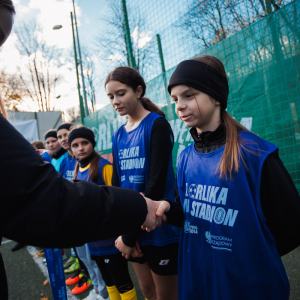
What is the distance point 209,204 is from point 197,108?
20.4 inches

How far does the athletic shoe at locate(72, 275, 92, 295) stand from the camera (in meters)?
2.80

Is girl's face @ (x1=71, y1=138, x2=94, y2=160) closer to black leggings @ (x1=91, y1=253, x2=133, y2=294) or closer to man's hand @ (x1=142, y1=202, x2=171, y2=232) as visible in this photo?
black leggings @ (x1=91, y1=253, x2=133, y2=294)

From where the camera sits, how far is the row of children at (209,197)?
992mm

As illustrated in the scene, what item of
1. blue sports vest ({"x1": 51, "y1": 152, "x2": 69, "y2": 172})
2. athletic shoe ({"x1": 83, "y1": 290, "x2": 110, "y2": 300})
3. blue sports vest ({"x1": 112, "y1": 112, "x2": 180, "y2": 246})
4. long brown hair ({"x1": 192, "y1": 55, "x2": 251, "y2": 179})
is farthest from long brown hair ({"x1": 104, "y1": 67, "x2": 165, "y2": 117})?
athletic shoe ({"x1": 83, "y1": 290, "x2": 110, "y2": 300})

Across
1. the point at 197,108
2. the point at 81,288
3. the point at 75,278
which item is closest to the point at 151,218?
the point at 197,108

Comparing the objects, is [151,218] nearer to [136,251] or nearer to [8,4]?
[136,251]

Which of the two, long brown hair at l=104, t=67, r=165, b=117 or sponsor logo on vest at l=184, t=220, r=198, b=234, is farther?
long brown hair at l=104, t=67, r=165, b=117

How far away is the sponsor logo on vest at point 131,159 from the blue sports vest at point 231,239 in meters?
0.53

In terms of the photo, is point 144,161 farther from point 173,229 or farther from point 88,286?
point 88,286

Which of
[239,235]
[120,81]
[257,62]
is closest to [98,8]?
[257,62]

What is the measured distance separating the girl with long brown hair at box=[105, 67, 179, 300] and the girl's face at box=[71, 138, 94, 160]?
73 cm

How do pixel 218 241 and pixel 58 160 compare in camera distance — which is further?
pixel 58 160

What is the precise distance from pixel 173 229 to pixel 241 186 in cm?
76

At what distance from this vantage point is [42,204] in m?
0.75
